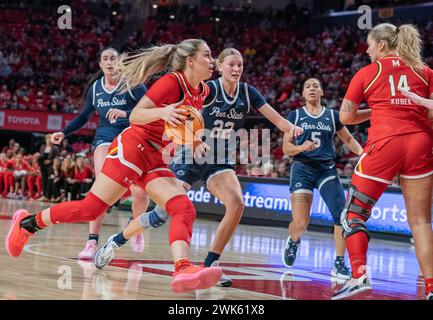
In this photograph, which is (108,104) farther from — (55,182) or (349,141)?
(55,182)

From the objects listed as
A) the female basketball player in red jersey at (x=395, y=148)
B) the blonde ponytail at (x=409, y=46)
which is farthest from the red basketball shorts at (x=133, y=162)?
the blonde ponytail at (x=409, y=46)

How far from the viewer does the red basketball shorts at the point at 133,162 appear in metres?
6.05

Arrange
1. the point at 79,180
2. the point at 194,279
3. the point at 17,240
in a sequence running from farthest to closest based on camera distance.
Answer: the point at 79,180, the point at 17,240, the point at 194,279

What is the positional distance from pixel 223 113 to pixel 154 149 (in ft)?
4.50

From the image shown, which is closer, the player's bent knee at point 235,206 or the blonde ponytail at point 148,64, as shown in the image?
the blonde ponytail at point 148,64

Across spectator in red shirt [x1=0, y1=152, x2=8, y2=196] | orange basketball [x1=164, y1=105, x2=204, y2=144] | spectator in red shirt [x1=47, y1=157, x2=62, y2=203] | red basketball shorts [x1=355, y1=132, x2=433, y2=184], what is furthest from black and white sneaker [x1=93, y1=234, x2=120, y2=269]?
spectator in red shirt [x1=0, y1=152, x2=8, y2=196]

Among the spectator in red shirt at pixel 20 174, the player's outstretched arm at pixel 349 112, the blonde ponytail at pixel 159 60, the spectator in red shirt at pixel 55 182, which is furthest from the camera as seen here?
the spectator in red shirt at pixel 20 174

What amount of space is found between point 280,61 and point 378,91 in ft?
80.4

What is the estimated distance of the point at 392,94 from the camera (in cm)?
598

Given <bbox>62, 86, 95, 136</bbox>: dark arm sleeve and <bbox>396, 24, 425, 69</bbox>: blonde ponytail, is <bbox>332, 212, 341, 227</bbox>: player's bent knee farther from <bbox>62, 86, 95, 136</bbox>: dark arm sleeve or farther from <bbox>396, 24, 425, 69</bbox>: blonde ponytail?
<bbox>62, 86, 95, 136</bbox>: dark arm sleeve

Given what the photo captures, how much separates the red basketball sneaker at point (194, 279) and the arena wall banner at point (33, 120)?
20.7m

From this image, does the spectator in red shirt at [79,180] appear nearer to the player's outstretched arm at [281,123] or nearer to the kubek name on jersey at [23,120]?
the kubek name on jersey at [23,120]

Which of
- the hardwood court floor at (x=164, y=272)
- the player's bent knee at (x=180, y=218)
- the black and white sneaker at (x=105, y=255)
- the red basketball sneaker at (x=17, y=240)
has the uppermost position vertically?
the player's bent knee at (x=180, y=218)

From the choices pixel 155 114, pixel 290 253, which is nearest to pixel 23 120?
pixel 290 253
